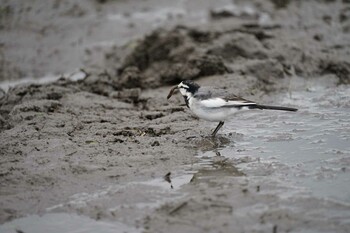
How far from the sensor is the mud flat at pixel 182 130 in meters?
5.86

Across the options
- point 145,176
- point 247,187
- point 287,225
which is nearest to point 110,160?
point 145,176

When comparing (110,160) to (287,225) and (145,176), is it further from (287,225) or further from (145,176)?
(287,225)

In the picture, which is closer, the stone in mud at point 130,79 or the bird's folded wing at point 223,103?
the bird's folded wing at point 223,103

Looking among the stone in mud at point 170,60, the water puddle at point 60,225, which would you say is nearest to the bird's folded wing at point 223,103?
the water puddle at point 60,225

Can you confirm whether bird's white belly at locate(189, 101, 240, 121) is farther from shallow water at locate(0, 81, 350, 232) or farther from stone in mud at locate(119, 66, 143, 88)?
stone in mud at locate(119, 66, 143, 88)

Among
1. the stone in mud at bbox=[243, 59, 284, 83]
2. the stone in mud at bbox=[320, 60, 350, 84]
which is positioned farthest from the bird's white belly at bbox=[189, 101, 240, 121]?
the stone in mud at bbox=[320, 60, 350, 84]

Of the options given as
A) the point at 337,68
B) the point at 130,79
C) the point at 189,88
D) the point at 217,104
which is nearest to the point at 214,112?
the point at 217,104

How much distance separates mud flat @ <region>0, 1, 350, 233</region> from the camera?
586 centimetres

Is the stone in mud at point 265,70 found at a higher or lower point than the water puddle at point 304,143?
higher

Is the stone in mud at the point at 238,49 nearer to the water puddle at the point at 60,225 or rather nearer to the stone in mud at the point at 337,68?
the stone in mud at the point at 337,68

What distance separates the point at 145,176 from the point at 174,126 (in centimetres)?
202

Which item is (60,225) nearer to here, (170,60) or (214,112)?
(214,112)

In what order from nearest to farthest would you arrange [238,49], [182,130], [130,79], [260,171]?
[260,171]
[182,130]
[130,79]
[238,49]

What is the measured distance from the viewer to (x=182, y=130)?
8453 mm
